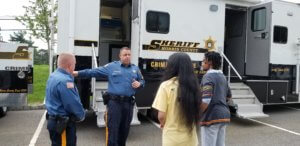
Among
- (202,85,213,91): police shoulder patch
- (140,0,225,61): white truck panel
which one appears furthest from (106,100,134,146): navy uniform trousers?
(140,0,225,61): white truck panel

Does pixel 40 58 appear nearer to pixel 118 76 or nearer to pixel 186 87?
pixel 118 76

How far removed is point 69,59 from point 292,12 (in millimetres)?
7140

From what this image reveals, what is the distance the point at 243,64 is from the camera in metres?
9.02

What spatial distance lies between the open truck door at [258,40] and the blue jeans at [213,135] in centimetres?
528

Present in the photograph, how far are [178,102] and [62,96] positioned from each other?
1.27 meters

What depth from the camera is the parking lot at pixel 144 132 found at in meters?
5.72

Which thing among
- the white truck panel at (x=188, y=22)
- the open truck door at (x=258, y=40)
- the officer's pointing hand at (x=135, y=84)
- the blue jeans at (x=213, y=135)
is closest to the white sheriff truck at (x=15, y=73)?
the white truck panel at (x=188, y=22)

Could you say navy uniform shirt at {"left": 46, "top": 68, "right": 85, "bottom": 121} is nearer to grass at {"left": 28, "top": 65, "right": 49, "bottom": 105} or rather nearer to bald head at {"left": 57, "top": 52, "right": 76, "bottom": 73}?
bald head at {"left": 57, "top": 52, "right": 76, "bottom": 73}

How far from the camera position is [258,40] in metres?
8.55

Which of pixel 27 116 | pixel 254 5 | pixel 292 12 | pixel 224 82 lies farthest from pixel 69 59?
pixel 292 12

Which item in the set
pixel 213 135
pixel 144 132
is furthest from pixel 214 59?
pixel 144 132

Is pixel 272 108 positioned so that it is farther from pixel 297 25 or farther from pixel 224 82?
pixel 224 82

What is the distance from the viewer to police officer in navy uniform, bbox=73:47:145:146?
444cm

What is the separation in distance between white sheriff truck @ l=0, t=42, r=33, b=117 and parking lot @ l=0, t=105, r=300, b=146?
0.66 metres
